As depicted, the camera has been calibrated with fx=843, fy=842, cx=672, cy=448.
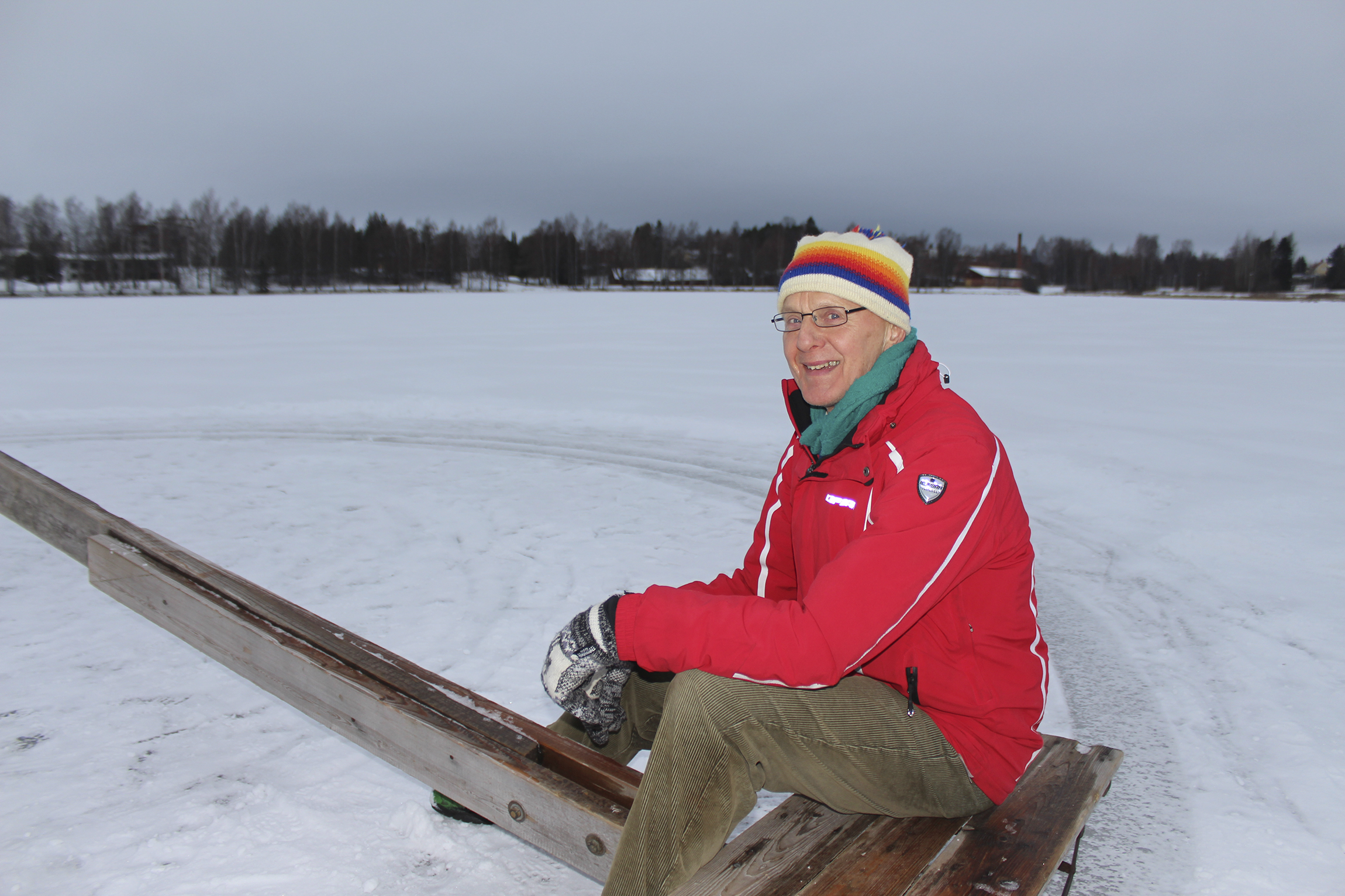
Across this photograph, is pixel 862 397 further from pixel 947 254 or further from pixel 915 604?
pixel 947 254

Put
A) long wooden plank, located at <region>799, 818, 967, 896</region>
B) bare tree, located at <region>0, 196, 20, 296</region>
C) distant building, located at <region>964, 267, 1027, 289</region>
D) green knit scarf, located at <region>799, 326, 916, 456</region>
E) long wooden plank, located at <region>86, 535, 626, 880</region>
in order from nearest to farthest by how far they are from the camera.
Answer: long wooden plank, located at <region>799, 818, 967, 896</region>, long wooden plank, located at <region>86, 535, 626, 880</region>, green knit scarf, located at <region>799, 326, 916, 456</region>, bare tree, located at <region>0, 196, 20, 296</region>, distant building, located at <region>964, 267, 1027, 289</region>

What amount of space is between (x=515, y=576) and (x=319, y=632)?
188cm

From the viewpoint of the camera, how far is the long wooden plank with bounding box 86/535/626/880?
180cm

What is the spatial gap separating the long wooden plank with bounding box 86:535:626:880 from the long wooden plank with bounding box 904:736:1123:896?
67 centimetres

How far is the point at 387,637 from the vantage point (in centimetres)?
357

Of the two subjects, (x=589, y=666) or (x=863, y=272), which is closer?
(x=589, y=666)

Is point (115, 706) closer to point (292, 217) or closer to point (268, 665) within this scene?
point (268, 665)

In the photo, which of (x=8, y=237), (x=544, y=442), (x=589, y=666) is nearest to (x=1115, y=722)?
(x=589, y=666)

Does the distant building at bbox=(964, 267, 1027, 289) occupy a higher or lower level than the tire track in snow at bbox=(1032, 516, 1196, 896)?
higher

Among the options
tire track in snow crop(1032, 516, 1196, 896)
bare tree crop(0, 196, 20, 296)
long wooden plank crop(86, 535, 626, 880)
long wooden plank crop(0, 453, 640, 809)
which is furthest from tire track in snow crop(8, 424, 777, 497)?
bare tree crop(0, 196, 20, 296)

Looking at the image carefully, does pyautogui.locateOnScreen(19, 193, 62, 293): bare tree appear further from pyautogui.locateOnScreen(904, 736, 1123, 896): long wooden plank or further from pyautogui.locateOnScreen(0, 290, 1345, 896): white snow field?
pyautogui.locateOnScreen(904, 736, 1123, 896): long wooden plank

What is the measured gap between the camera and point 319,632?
246cm

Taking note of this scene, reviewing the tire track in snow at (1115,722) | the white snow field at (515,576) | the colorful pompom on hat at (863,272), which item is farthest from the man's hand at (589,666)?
the tire track in snow at (1115,722)

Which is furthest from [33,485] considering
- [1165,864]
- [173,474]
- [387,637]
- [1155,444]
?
[1155,444]
